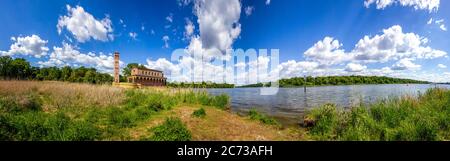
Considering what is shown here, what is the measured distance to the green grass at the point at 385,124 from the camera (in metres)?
6.44

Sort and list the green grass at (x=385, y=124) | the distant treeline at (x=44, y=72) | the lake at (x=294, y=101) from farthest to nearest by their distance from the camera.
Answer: the distant treeline at (x=44, y=72) < the lake at (x=294, y=101) < the green grass at (x=385, y=124)

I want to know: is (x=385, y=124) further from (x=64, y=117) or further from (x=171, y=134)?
(x=64, y=117)

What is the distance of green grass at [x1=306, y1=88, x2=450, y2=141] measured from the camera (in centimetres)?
644

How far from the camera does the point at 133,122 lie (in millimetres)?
7914

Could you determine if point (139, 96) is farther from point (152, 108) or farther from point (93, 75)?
point (93, 75)

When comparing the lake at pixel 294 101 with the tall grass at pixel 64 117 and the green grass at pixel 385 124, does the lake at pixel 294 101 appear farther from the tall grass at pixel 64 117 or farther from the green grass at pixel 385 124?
the tall grass at pixel 64 117

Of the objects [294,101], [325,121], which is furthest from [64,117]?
[294,101]

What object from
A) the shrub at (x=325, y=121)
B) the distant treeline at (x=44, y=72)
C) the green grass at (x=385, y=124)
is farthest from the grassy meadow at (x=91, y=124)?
the distant treeline at (x=44, y=72)

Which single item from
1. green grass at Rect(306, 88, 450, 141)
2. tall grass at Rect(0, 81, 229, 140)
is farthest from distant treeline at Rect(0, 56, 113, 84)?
green grass at Rect(306, 88, 450, 141)

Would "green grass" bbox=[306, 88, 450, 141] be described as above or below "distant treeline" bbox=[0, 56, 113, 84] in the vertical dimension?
below

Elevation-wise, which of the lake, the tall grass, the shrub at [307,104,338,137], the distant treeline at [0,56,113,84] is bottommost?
the lake

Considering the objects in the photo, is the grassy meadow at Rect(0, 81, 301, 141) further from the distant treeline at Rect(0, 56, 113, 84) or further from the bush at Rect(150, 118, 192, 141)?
the distant treeline at Rect(0, 56, 113, 84)

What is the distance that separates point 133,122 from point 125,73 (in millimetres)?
67294
